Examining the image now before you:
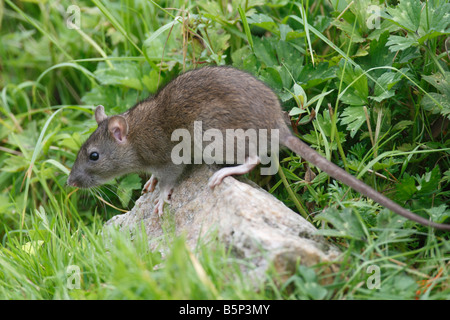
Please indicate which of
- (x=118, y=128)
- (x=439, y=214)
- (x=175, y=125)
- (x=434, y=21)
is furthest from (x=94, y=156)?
(x=434, y=21)

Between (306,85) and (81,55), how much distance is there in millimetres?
3163

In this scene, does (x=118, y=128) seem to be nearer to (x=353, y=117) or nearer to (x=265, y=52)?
(x=265, y=52)

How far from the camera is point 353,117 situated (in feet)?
12.1

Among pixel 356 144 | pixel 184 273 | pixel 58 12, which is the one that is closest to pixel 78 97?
pixel 58 12

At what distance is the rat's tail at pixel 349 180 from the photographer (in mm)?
2771

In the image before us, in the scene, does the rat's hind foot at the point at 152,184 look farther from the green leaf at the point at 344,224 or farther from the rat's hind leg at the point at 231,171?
the green leaf at the point at 344,224

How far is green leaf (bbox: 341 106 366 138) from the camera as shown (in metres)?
3.62

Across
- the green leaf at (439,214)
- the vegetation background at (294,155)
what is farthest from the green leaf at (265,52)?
the green leaf at (439,214)

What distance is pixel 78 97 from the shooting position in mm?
6059

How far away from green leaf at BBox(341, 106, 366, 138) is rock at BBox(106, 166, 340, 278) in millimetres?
828

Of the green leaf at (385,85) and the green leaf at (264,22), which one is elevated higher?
the green leaf at (264,22)

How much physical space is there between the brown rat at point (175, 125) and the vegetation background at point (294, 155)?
0.31 m
